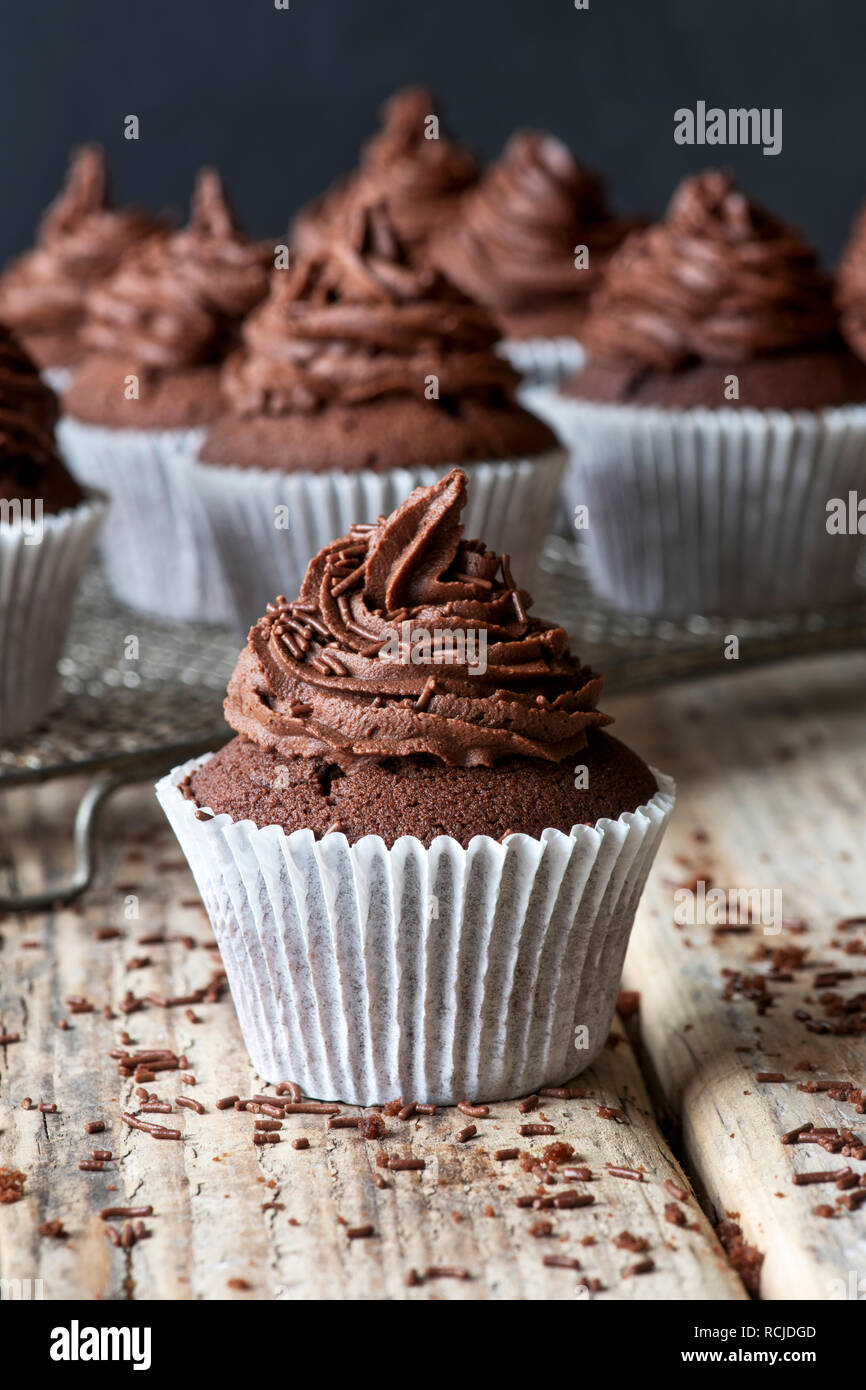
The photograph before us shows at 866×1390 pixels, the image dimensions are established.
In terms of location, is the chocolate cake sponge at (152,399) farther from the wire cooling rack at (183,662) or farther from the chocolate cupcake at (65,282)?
the chocolate cupcake at (65,282)

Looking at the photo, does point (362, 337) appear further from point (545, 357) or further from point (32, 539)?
point (545, 357)

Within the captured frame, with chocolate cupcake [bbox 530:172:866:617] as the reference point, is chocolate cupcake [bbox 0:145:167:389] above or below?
above

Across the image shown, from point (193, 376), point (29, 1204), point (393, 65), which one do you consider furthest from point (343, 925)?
point (393, 65)

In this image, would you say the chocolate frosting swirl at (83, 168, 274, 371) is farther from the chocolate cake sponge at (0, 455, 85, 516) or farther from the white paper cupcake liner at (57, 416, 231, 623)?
the chocolate cake sponge at (0, 455, 85, 516)

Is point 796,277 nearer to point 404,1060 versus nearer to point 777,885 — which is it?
point 777,885

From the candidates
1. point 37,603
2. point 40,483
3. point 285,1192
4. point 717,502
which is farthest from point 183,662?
point 285,1192

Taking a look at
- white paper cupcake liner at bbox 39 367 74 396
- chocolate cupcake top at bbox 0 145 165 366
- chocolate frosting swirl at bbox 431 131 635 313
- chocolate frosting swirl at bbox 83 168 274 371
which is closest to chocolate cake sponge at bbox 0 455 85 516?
chocolate frosting swirl at bbox 83 168 274 371
